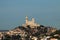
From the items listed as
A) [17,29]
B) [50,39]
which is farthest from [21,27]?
[50,39]

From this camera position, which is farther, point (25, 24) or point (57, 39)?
point (25, 24)

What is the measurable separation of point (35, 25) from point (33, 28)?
8.19ft

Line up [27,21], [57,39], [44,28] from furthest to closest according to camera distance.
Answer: [44,28] < [27,21] < [57,39]

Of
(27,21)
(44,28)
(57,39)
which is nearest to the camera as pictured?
(57,39)

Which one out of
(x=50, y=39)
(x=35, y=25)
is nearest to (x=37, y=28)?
(x=35, y=25)

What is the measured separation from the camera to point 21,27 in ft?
453

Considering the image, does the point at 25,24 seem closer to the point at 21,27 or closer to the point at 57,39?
the point at 21,27

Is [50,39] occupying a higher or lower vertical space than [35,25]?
lower

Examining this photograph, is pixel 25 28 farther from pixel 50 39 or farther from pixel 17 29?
pixel 50 39

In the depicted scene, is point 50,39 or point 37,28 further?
point 37,28

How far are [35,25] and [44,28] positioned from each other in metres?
5.27

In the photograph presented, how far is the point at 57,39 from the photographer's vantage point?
69688mm

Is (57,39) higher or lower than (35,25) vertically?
lower

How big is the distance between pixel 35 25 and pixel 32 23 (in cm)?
195
